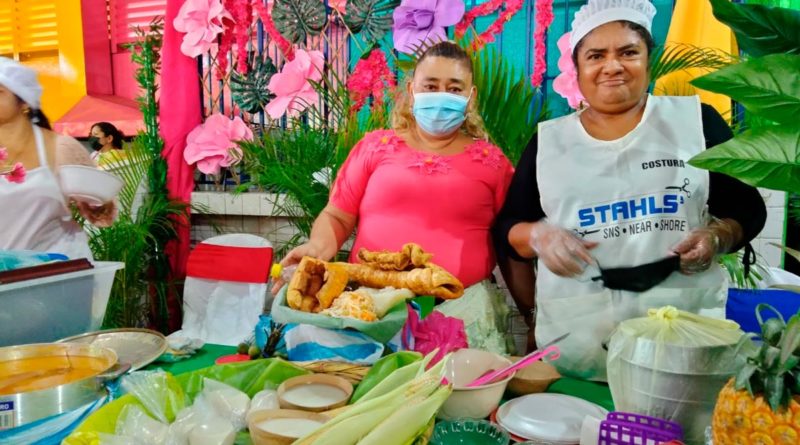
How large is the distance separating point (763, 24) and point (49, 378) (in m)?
1.36

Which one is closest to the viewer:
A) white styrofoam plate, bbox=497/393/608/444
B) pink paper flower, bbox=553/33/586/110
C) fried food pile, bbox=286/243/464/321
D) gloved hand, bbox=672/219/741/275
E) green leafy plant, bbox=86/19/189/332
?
white styrofoam plate, bbox=497/393/608/444

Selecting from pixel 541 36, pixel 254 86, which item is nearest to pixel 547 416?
pixel 541 36

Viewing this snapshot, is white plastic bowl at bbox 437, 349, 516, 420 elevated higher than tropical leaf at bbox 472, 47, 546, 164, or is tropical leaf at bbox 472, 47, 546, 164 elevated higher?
tropical leaf at bbox 472, 47, 546, 164

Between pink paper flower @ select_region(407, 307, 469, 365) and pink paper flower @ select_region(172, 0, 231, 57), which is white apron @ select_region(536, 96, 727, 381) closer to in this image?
pink paper flower @ select_region(407, 307, 469, 365)

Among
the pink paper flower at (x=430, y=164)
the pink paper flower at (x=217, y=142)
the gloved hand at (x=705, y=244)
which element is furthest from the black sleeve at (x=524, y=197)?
the pink paper flower at (x=217, y=142)

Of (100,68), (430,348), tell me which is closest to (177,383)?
(430,348)

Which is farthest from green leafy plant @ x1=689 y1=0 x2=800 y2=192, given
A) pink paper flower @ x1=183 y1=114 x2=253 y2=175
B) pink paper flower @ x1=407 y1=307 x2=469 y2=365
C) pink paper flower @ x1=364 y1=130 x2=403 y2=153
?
pink paper flower @ x1=183 y1=114 x2=253 y2=175

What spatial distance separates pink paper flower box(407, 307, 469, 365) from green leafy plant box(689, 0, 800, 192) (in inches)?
29.9

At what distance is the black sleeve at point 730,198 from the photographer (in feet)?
4.95

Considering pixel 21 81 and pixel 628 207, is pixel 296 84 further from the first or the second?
pixel 628 207

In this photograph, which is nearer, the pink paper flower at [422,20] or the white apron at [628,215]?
the white apron at [628,215]

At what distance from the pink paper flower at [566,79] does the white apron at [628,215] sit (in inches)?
40.9

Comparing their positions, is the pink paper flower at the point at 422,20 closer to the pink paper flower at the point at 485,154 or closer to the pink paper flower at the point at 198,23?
the pink paper flower at the point at 485,154

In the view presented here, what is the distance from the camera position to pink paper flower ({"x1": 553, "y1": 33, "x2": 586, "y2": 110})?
103 inches
